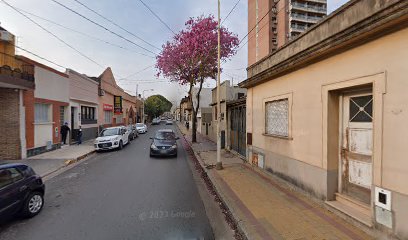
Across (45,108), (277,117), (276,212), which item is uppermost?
(45,108)

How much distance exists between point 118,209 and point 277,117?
5.86m

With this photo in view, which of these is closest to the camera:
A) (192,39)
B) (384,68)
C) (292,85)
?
(384,68)

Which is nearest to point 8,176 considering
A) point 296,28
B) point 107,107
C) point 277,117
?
point 277,117

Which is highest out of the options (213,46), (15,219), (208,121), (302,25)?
(302,25)

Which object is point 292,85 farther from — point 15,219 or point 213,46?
point 213,46

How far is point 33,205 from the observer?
5645 millimetres

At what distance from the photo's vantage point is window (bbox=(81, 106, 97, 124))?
22403 mm

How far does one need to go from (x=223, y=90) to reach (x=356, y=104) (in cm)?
1349

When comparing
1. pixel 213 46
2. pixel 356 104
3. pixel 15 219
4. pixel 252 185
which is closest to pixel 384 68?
pixel 356 104

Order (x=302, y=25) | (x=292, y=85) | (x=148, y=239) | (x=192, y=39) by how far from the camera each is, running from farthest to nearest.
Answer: (x=302, y=25) → (x=192, y=39) → (x=292, y=85) → (x=148, y=239)

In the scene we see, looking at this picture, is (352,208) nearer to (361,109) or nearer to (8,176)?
(361,109)

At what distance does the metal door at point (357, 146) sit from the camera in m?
4.87

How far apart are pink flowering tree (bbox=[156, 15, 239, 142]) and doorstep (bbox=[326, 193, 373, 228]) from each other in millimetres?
16476

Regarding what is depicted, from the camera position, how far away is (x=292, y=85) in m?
7.39
